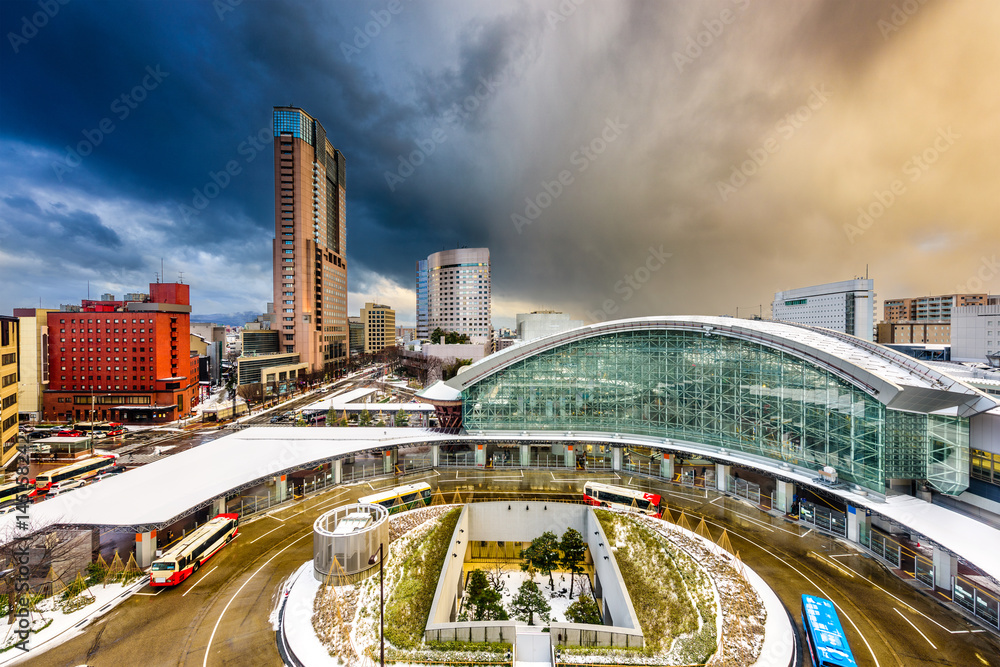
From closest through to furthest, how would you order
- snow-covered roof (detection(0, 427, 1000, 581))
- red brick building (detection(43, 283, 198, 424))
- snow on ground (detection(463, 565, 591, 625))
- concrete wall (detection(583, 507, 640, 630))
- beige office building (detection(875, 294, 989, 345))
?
1. concrete wall (detection(583, 507, 640, 630))
2. snow-covered roof (detection(0, 427, 1000, 581))
3. snow on ground (detection(463, 565, 591, 625))
4. red brick building (detection(43, 283, 198, 424))
5. beige office building (detection(875, 294, 989, 345))

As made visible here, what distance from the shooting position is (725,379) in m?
32.9

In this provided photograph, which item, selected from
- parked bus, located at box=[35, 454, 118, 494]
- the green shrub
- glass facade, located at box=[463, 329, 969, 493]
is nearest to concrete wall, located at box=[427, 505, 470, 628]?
the green shrub

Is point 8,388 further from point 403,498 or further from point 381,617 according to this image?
point 381,617

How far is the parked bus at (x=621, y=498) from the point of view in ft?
93.4

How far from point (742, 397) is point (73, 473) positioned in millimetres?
61857

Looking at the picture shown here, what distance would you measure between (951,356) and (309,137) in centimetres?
15269

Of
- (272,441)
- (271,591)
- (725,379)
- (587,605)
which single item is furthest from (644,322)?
(272,441)

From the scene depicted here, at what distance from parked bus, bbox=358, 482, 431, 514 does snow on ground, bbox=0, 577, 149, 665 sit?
12.8 meters

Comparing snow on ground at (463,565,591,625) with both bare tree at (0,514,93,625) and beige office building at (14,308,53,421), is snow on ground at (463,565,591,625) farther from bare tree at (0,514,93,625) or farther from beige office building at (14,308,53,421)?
beige office building at (14,308,53,421)

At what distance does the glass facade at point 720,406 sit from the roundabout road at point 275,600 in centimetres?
647

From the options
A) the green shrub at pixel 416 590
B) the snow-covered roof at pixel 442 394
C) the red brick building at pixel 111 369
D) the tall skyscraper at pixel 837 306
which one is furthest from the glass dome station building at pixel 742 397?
the tall skyscraper at pixel 837 306

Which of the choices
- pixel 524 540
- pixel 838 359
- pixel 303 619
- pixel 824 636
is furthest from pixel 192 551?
pixel 838 359

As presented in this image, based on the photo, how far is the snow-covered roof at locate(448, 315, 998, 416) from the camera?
888 inches

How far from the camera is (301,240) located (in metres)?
92.6
